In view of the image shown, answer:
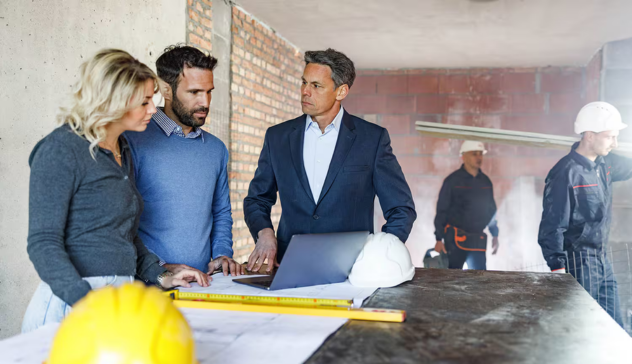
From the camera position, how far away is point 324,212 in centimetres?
251

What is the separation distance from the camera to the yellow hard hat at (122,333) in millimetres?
878

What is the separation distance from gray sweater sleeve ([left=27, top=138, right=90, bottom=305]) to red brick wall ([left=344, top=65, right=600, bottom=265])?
6048mm

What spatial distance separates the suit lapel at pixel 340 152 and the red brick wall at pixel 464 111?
186 inches

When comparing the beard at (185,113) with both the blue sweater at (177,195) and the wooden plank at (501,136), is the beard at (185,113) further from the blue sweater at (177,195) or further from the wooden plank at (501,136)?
the wooden plank at (501,136)

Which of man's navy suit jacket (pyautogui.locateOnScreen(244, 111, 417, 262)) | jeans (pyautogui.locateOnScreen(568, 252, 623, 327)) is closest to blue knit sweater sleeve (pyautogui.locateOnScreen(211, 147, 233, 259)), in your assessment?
man's navy suit jacket (pyautogui.locateOnScreen(244, 111, 417, 262))

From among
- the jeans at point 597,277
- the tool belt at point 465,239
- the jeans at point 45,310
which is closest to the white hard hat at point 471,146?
the tool belt at point 465,239

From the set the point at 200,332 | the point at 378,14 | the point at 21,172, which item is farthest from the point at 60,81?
the point at 378,14

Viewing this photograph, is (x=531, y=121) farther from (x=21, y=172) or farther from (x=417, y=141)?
(x=21, y=172)

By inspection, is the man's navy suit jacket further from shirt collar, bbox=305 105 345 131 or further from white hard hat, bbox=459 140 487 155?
white hard hat, bbox=459 140 487 155

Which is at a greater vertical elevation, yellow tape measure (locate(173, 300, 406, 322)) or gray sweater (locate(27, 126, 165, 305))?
gray sweater (locate(27, 126, 165, 305))

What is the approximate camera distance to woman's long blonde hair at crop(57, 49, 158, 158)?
58.1 inches

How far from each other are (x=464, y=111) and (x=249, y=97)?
3.10m

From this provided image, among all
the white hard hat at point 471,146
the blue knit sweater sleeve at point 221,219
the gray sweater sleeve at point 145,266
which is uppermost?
the white hard hat at point 471,146

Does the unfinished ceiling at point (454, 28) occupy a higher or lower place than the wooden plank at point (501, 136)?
higher
